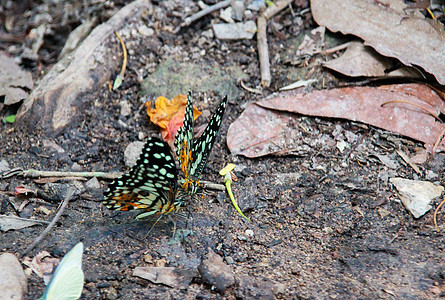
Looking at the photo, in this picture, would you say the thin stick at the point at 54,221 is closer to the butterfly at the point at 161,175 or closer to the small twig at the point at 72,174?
the small twig at the point at 72,174

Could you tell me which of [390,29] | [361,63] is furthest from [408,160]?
[390,29]

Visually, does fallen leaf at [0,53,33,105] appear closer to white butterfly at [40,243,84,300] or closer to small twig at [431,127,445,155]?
white butterfly at [40,243,84,300]

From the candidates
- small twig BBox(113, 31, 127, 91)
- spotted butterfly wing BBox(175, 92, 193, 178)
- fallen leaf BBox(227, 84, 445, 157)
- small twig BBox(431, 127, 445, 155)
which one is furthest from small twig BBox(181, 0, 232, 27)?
small twig BBox(431, 127, 445, 155)

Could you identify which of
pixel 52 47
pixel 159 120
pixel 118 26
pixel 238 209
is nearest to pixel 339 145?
pixel 238 209

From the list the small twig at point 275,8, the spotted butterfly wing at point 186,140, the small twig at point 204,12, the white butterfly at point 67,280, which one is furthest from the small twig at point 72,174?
the small twig at point 275,8

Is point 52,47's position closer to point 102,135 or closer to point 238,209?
point 102,135

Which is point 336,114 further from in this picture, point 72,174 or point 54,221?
point 54,221
